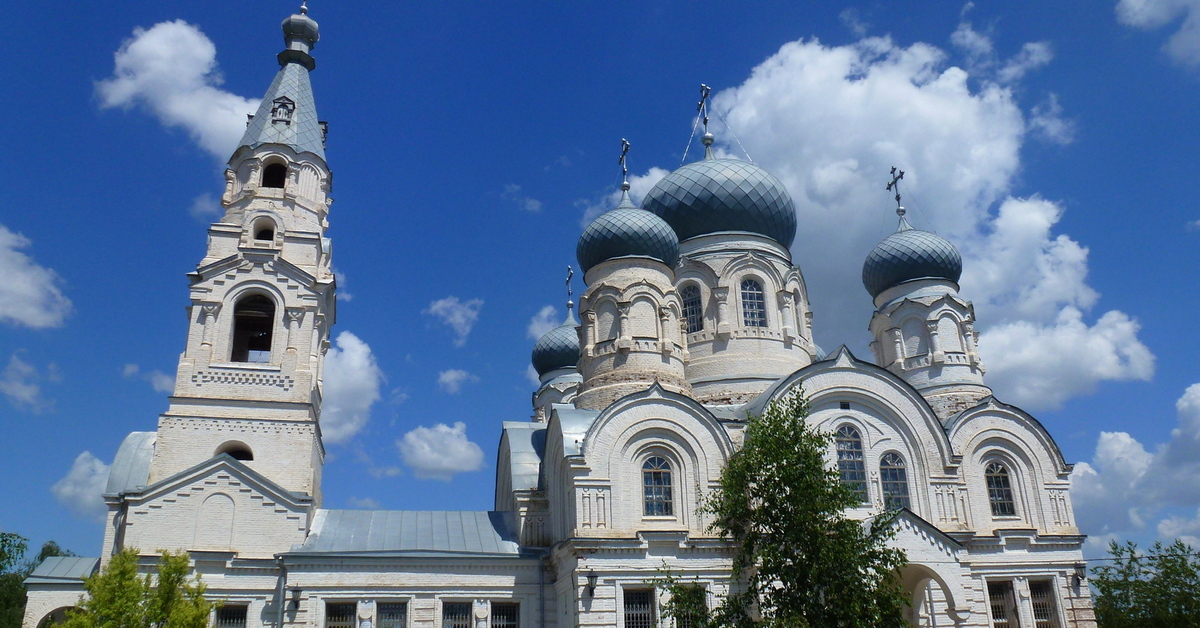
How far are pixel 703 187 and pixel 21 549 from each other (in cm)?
1826

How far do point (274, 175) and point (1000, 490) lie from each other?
61.5ft

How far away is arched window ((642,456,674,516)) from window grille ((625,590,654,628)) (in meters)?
1.63

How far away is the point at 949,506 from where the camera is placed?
18.6m

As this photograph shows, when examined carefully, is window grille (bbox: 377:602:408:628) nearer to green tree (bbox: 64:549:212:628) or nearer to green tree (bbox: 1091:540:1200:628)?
green tree (bbox: 64:549:212:628)

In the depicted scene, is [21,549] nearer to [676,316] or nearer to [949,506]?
[676,316]

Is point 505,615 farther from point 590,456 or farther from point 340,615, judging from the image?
point 590,456

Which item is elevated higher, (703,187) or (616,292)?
(703,187)

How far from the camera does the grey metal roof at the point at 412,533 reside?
57.8 feet

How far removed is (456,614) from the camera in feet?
57.3

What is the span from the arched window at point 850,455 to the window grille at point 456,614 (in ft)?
27.6

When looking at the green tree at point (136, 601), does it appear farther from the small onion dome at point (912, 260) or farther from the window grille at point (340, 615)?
the small onion dome at point (912, 260)

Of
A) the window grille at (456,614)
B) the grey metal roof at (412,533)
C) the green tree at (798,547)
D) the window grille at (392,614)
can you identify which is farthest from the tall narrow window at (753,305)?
the window grille at (392,614)

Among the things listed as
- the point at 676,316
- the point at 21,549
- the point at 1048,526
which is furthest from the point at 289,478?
the point at 1048,526

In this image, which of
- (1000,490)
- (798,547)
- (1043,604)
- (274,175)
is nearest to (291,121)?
(274,175)
